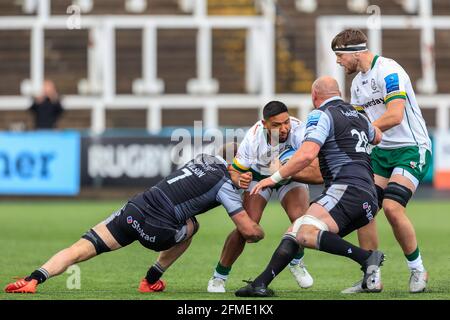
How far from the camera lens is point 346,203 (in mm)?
9852

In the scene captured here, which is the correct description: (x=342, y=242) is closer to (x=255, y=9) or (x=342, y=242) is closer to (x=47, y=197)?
(x=47, y=197)

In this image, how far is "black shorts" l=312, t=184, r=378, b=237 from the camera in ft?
32.3

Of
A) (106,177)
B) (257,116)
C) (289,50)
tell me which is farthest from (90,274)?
(289,50)

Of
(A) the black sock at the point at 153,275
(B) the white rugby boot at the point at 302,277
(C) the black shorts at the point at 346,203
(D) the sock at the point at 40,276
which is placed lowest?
(B) the white rugby boot at the point at 302,277

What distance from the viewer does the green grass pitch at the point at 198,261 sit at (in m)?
10.4

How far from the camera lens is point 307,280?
36.1 ft

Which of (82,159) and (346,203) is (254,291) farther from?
(82,159)

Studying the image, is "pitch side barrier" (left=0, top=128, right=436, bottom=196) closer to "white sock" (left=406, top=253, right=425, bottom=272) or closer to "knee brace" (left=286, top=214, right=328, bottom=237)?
"white sock" (left=406, top=253, right=425, bottom=272)

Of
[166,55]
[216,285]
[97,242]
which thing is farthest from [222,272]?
[166,55]

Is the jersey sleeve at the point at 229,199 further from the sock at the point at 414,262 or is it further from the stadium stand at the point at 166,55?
the stadium stand at the point at 166,55

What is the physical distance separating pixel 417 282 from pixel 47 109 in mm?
15993

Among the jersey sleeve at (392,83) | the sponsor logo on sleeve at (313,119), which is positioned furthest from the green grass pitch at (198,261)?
the jersey sleeve at (392,83)

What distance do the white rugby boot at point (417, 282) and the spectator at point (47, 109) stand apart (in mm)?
15807
